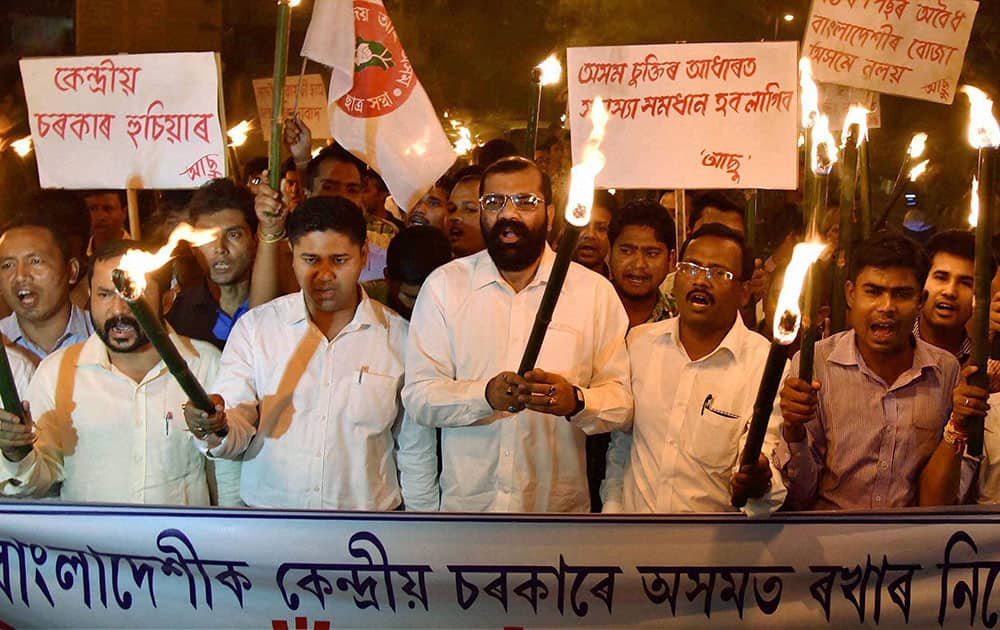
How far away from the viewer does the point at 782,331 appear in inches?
93.6

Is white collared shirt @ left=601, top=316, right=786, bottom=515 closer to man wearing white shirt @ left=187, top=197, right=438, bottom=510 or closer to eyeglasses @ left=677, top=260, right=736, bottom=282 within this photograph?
eyeglasses @ left=677, top=260, right=736, bottom=282

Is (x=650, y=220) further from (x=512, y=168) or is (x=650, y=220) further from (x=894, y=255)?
(x=894, y=255)

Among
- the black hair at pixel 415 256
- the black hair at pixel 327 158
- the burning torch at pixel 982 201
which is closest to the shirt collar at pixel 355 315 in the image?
the black hair at pixel 415 256

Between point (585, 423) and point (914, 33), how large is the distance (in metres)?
3.17

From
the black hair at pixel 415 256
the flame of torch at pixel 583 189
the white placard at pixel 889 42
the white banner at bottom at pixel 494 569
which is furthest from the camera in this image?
the white placard at pixel 889 42

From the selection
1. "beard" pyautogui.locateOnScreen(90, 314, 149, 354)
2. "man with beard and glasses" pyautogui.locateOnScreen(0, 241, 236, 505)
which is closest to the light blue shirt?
"man with beard and glasses" pyautogui.locateOnScreen(0, 241, 236, 505)

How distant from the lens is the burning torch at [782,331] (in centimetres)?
238

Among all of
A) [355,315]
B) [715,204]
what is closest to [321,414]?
[355,315]

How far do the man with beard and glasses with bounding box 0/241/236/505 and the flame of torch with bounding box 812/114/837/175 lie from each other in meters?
2.44

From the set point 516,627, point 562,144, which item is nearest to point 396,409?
point 516,627

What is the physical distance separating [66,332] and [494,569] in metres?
2.35

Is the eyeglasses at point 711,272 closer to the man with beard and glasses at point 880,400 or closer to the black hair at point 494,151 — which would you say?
the man with beard and glasses at point 880,400

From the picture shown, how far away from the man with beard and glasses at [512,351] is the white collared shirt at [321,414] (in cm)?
14

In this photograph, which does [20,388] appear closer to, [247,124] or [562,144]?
[247,124]
